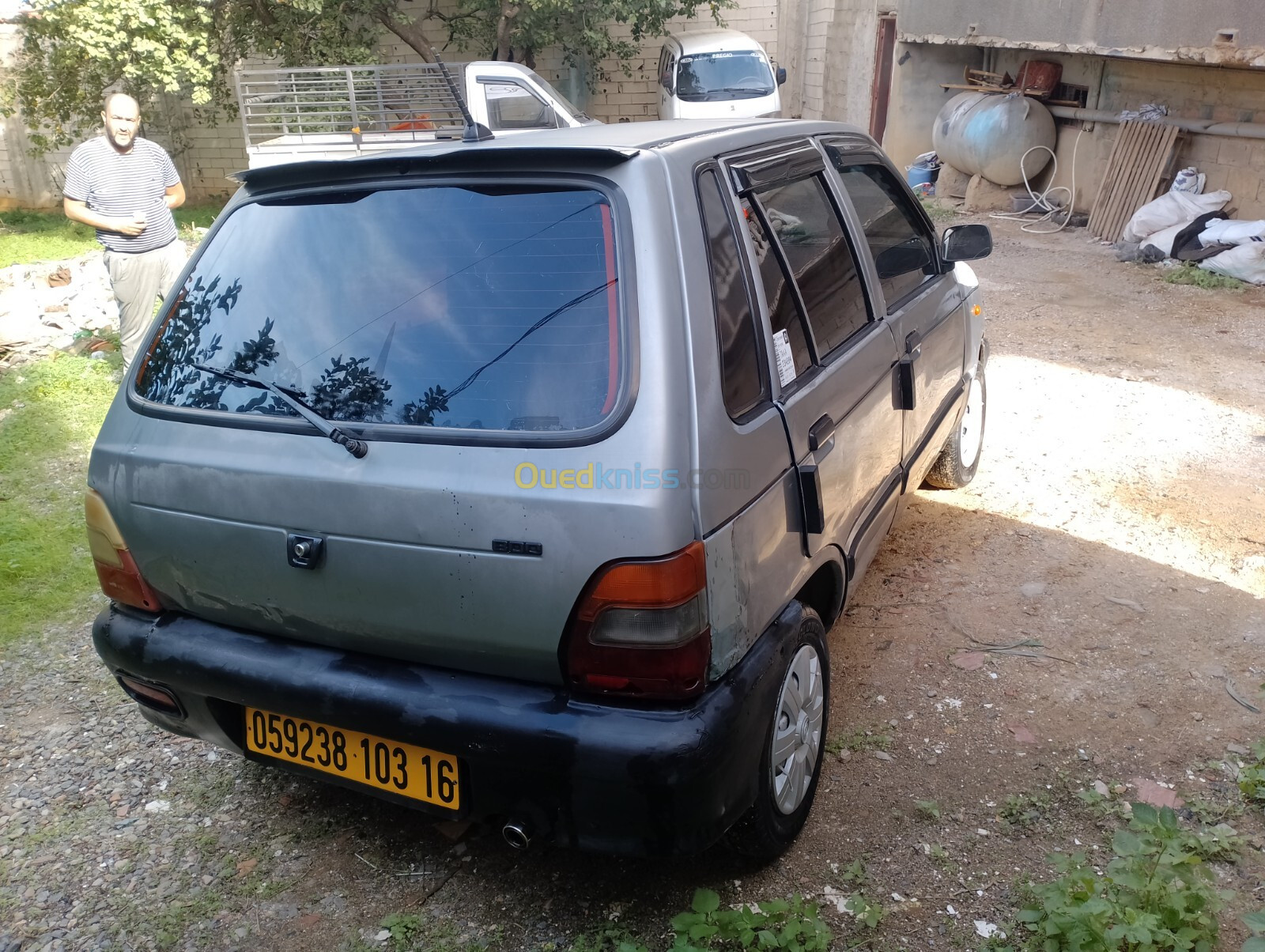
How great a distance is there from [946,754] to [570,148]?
6.65 feet

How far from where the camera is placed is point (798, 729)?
7.92ft

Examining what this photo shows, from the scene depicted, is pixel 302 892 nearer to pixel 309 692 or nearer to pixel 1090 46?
pixel 309 692

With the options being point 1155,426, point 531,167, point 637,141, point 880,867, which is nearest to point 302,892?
point 880,867

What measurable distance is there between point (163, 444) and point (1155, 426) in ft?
16.5

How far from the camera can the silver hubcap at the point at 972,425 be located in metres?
4.42

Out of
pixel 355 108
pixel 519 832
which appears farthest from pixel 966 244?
pixel 355 108

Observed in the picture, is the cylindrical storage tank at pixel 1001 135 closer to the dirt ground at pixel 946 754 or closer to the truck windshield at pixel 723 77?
the truck windshield at pixel 723 77

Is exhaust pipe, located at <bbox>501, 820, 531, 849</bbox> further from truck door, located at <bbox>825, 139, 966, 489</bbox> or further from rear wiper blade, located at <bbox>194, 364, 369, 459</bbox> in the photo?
truck door, located at <bbox>825, 139, 966, 489</bbox>

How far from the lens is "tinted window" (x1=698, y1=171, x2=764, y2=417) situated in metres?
2.07

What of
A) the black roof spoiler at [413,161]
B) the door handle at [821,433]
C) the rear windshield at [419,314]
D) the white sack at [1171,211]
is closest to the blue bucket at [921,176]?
the white sack at [1171,211]

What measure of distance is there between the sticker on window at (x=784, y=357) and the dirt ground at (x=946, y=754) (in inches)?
47.3

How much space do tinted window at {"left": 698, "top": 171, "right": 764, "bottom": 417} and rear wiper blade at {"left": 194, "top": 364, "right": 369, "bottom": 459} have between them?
0.78m

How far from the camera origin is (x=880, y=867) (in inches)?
95.9

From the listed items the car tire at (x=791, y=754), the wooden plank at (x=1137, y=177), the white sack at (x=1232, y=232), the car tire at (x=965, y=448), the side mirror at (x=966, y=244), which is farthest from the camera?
the wooden plank at (x=1137, y=177)
